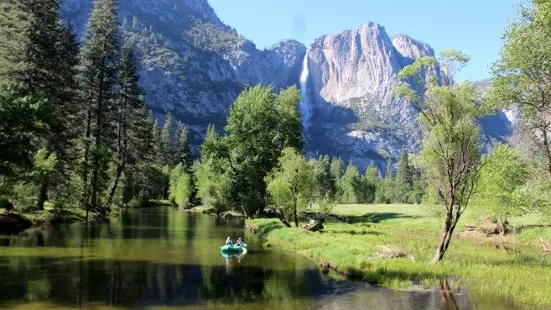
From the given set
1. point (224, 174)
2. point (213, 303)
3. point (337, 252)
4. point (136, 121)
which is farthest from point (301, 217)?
point (213, 303)

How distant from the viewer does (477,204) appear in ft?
174

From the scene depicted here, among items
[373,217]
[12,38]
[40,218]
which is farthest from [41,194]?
[373,217]

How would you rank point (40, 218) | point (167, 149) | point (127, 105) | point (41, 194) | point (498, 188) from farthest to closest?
point (167, 149)
point (127, 105)
point (498, 188)
point (41, 194)
point (40, 218)

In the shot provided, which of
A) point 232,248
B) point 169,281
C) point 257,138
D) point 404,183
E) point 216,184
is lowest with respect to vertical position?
point 169,281

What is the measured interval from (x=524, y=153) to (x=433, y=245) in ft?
63.5

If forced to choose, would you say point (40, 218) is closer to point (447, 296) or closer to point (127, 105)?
point (127, 105)

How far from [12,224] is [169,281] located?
2522cm

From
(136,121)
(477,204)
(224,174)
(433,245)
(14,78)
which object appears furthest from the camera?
(136,121)

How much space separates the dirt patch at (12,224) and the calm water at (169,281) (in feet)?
10.1

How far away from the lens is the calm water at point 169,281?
853 inches

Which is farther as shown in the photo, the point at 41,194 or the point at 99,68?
the point at 99,68

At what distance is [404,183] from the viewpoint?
161750 mm

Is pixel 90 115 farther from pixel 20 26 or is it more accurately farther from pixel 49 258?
pixel 49 258

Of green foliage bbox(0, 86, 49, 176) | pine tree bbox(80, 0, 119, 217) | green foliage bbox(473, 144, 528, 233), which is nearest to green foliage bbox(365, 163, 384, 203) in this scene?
green foliage bbox(473, 144, 528, 233)
